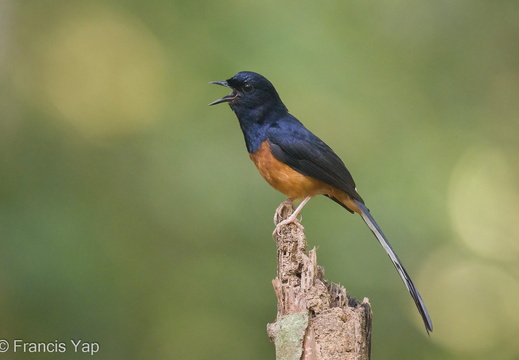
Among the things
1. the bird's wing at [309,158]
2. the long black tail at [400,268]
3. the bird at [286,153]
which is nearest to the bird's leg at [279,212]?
the bird at [286,153]

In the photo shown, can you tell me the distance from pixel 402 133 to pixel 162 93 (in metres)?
2.87

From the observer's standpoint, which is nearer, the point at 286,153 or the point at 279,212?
the point at 286,153

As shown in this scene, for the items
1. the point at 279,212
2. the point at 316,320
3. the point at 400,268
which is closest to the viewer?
the point at 316,320

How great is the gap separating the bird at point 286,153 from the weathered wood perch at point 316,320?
113 centimetres

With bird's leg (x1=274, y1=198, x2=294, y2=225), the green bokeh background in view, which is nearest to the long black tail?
bird's leg (x1=274, y1=198, x2=294, y2=225)

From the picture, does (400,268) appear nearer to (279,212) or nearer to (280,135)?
(279,212)

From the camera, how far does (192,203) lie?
24.1 feet

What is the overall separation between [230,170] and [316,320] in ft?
11.5

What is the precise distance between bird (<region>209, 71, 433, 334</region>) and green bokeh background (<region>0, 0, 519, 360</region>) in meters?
1.66

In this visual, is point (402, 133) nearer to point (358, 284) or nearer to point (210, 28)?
point (358, 284)
